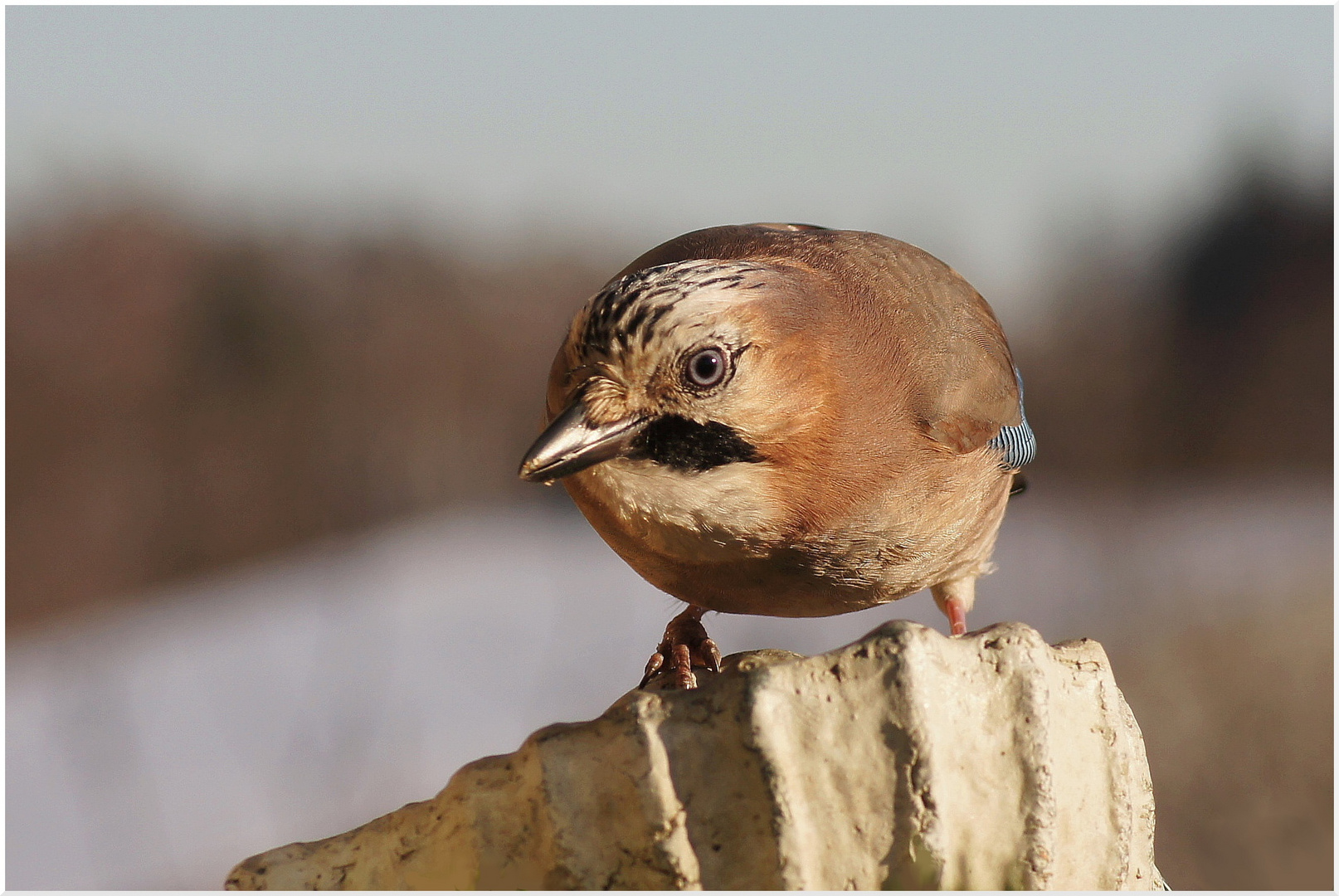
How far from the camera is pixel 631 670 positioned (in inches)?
407

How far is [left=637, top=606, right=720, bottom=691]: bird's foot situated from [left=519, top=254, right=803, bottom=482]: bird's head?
1041 mm

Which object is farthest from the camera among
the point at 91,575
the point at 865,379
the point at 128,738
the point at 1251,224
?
the point at 1251,224

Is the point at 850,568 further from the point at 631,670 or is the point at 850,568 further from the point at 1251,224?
the point at 1251,224

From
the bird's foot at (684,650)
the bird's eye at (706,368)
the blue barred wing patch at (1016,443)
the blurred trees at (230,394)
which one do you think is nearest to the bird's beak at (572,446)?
the bird's eye at (706,368)

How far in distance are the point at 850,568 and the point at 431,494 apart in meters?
13.5

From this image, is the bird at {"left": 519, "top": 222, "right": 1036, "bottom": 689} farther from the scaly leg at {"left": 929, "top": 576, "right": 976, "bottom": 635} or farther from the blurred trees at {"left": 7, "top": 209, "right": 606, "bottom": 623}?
the blurred trees at {"left": 7, "top": 209, "right": 606, "bottom": 623}

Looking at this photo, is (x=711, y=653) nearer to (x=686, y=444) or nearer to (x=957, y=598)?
(x=957, y=598)

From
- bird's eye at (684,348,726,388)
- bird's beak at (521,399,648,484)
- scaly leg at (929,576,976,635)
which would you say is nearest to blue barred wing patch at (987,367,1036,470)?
scaly leg at (929,576,976,635)

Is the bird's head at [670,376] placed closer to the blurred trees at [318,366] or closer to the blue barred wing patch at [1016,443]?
the blue barred wing patch at [1016,443]

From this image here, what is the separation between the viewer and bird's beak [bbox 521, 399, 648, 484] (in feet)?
8.48

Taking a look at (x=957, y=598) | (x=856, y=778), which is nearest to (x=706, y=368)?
(x=856, y=778)

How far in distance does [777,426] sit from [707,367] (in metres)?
0.28

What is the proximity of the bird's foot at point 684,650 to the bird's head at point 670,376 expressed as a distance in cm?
104

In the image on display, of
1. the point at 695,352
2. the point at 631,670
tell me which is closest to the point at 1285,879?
the point at 631,670
